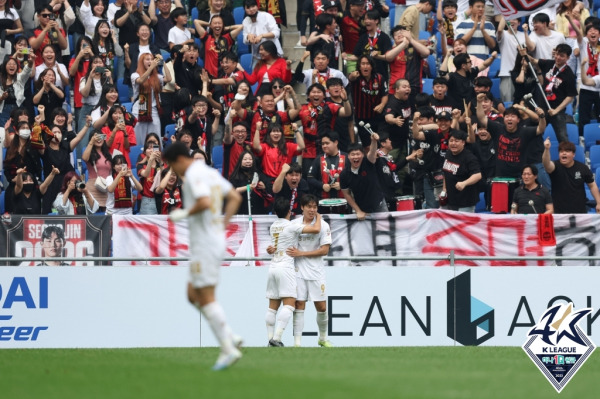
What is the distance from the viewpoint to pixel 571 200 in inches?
779

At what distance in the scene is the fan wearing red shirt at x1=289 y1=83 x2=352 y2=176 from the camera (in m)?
21.2

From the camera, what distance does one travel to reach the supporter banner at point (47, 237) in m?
18.4

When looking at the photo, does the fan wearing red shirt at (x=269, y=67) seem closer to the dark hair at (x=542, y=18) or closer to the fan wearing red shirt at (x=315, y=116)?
the fan wearing red shirt at (x=315, y=116)

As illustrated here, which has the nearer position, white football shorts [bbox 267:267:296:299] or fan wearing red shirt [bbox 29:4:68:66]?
white football shorts [bbox 267:267:296:299]

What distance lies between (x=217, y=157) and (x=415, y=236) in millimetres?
4699

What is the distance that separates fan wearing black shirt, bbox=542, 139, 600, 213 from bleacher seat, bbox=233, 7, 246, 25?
8202mm

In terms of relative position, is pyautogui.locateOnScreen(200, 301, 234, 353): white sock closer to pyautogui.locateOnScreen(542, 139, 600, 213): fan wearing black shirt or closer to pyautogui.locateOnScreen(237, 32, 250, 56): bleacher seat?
pyautogui.locateOnScreen(542, 139, 600, 213): fan wearing black shirt

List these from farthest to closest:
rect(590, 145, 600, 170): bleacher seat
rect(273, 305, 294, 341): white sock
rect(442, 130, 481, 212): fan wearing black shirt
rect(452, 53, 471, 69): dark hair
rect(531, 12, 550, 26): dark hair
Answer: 1. rect(531, 12, 550, 26): dark hair
2. rect(452, 53, 471, 69): dark hair
3. rect(590, 145, 600, 170): bleacher seat
4. rect(442, 130, 481, 212): fan wearing black shirt
5. rect(273, 305, 294, 341): white sock

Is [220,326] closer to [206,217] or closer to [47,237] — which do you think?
[206,217]

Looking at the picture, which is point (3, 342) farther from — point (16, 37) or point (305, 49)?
point (305, 49)

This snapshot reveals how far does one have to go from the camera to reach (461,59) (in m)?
22.2

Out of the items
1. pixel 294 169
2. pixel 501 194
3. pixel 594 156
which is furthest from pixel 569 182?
pixel 294 169

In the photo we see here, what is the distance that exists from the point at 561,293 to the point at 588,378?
648 cm

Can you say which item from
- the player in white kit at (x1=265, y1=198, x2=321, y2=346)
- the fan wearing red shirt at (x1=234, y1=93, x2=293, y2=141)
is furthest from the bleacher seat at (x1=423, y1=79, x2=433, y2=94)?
the player in white kit at (x1=265, y1=198, x2=321, y2=346)
